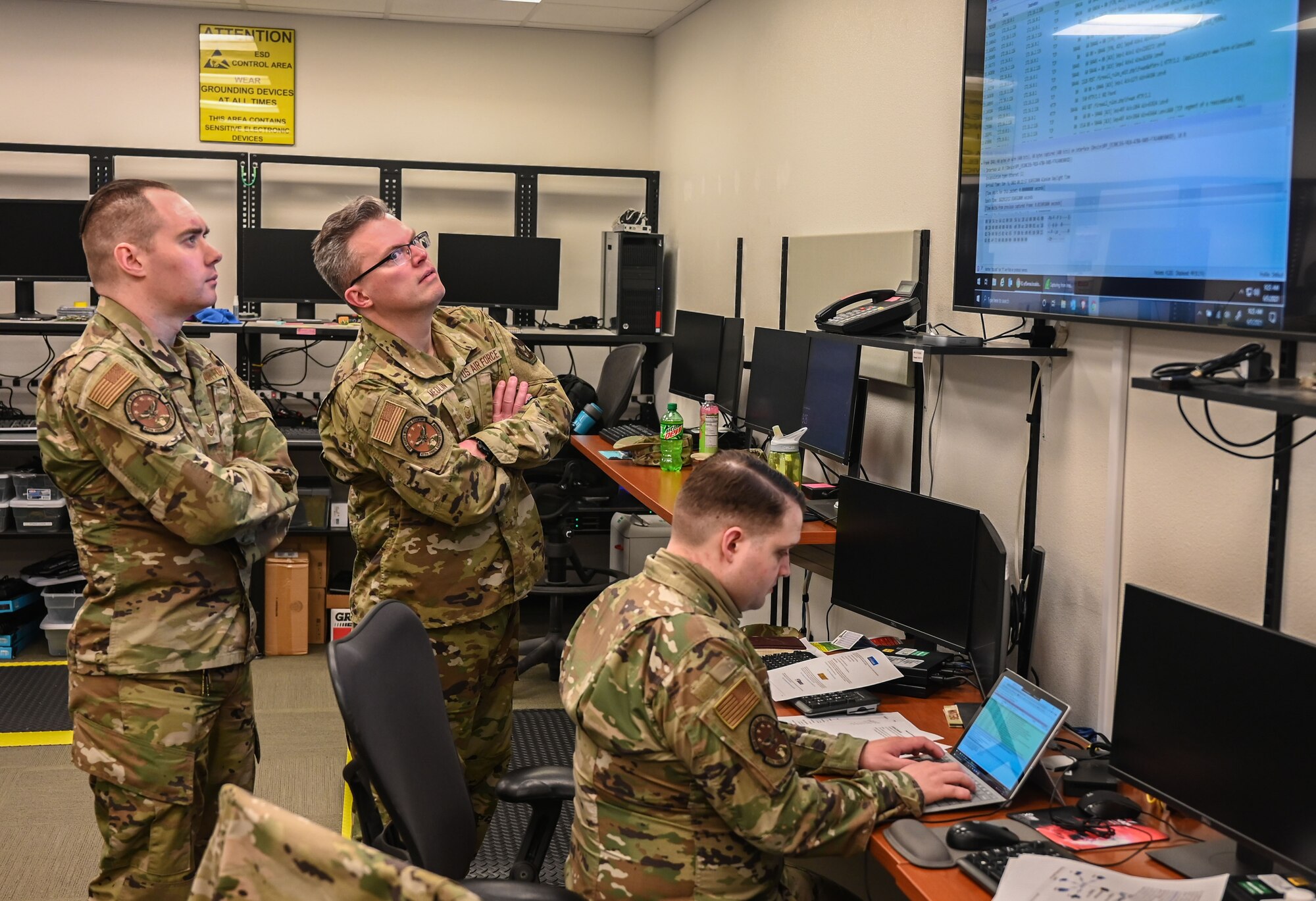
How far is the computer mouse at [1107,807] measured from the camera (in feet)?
5.94

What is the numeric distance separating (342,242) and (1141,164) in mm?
1570

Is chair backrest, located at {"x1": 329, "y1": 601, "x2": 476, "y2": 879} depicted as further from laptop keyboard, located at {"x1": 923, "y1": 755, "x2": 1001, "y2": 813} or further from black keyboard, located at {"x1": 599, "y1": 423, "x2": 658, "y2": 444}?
black keyboard, located at {"x1": 599, "y1": 423, "x2": 658, "y2": 444}

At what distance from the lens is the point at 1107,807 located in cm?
182

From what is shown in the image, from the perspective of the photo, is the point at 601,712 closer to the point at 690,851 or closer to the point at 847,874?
the point at 690,851

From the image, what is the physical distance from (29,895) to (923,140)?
2.79 m

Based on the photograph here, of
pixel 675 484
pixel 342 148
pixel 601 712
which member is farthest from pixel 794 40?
Result: pixel 601 712

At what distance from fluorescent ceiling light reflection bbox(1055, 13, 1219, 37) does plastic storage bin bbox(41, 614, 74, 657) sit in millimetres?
4236

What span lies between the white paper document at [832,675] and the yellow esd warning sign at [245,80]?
4068 millimetres

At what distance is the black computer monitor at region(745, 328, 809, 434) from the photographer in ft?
11.5

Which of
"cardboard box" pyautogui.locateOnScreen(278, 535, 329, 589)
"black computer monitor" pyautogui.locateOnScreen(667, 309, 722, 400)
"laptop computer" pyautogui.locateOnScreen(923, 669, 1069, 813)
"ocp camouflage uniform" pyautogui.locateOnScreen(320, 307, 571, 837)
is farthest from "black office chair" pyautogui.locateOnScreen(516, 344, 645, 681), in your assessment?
"laptop computer" pyautogui.locateOnScreen(923, 669, 1069, 813)

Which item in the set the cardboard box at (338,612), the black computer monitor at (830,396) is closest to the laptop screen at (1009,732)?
the black computer monitor at (830,396)

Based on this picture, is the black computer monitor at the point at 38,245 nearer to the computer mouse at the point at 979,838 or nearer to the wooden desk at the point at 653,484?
the wooden desk at the point at 653,484

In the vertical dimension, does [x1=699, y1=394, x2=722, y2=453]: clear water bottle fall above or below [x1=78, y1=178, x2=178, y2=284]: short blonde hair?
below

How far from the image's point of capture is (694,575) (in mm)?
1699
